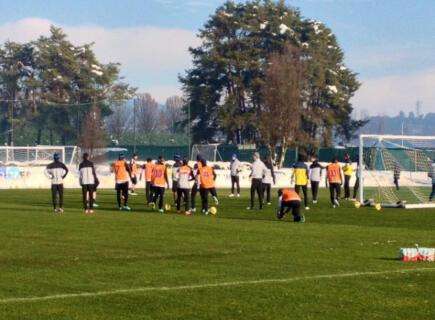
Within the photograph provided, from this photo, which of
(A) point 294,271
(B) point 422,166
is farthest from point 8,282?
(B) point 422,166

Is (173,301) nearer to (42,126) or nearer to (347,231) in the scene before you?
A: (347,231)

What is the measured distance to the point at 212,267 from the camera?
15.0 meters

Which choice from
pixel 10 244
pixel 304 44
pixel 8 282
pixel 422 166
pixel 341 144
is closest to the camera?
pixel 8 282

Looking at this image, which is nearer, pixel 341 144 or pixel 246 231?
pixel 246 231

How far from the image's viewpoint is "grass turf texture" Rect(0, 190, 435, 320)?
10945 millimetres

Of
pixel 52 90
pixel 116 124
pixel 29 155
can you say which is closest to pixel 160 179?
pixel 29 155

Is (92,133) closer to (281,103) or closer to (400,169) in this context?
(281,103)

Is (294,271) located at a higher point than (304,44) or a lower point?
lower

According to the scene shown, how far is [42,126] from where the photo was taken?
9306cm

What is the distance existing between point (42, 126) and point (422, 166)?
51271 mm

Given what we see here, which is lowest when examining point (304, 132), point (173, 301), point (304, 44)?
point (173, 301)

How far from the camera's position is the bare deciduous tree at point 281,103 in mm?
79375

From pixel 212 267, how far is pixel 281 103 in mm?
65110

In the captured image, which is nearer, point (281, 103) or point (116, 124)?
point (281, 103)
